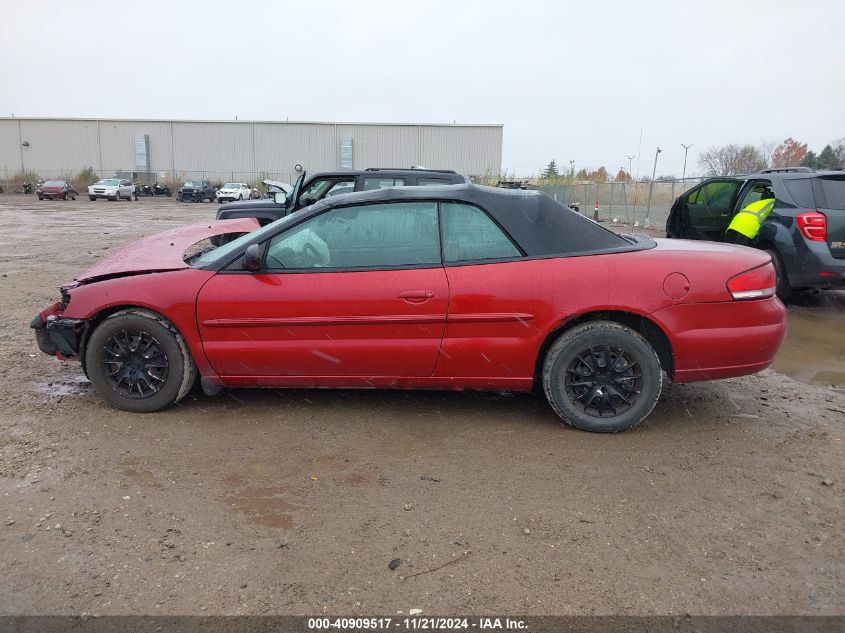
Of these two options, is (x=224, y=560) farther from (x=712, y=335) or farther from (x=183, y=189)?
(x=183, y=189)

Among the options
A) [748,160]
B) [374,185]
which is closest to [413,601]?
[374,185]

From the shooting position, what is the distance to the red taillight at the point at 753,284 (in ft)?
12.8

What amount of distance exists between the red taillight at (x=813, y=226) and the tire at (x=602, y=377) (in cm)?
451

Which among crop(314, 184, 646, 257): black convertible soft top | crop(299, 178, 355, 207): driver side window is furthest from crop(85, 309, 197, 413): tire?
crop(299, 178, 355, 207): driver side window

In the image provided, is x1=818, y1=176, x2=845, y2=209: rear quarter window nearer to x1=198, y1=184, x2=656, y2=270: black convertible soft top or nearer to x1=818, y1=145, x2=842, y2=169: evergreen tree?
x1=198, y1=184, x2=656, y2=270: black convertible soft top

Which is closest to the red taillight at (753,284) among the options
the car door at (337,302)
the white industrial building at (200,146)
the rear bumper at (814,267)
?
the car door at (337,302)

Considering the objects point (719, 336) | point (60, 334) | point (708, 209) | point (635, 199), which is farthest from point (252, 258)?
point (635, 199)

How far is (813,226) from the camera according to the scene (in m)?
7.18

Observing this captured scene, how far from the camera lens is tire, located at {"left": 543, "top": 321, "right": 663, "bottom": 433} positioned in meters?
3.89

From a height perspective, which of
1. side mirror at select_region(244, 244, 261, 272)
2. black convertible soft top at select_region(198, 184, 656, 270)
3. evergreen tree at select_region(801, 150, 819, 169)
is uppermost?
evergreen tree at select_region(801, 150, 819, 169)

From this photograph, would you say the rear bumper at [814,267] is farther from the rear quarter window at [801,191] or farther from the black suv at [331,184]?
the black suv at [331,184]

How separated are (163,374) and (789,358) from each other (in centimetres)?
520

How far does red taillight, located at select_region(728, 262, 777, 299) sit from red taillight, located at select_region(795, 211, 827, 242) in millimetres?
3880

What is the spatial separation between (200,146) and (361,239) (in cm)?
5995
